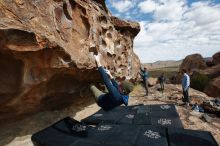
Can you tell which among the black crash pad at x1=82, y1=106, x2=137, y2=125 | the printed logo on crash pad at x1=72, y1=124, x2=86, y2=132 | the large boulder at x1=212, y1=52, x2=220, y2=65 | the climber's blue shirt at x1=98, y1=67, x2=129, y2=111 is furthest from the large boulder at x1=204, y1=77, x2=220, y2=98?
the climber's blue shirt at x1=98, y1=67, x2=129, y2=111

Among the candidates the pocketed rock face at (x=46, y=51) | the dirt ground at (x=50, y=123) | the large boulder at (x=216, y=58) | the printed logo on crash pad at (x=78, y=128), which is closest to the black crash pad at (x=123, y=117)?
A: the printed logo on crash pad at (x=78, y=128)

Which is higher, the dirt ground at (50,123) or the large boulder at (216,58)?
the large boulder at (216,58)

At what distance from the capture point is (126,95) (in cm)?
689

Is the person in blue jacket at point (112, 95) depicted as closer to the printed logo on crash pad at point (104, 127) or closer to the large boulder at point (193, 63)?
the printed logo on crash pad at point (104, 127)

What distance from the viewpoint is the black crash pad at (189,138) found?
6266 mm

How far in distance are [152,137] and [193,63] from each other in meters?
32.1

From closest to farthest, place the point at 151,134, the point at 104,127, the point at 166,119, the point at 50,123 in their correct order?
1. the point at 151,134
2. the point at 104,127
3. the point at 166,119
4. the point at 50,123

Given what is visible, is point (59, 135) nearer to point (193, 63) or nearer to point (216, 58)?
point (216, 58)

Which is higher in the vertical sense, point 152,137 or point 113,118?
point 113,118

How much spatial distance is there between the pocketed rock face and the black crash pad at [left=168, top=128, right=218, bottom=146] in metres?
3.85

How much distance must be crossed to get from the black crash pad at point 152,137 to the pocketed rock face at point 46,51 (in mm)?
3142

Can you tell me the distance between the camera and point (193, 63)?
119 ft

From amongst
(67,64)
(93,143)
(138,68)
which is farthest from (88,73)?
(138,68)

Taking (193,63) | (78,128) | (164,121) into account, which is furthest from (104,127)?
(193,63)
